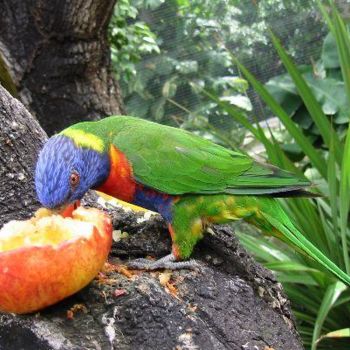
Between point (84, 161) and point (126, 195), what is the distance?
163 mm

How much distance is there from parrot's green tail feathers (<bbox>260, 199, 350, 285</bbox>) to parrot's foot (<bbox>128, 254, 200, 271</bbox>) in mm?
234

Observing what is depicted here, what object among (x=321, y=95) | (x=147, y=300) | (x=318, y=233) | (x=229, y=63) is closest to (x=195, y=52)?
(x=229, y=63)

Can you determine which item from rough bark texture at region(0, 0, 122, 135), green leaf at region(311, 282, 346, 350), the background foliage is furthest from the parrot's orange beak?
the background foliage

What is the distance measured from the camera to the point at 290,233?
1287 millimetres

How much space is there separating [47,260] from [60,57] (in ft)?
4.49

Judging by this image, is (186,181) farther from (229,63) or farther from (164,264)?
(229,63)

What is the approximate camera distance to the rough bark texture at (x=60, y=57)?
2031 mm

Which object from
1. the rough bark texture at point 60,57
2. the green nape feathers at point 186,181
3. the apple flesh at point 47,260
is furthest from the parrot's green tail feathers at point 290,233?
the rough bark texture at point 60,57

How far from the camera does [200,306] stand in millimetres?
1024

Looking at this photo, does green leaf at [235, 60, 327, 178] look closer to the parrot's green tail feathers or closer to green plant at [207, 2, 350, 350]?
green plant at [207, 2, 350, 350]

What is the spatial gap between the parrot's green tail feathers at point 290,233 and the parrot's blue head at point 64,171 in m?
0.40

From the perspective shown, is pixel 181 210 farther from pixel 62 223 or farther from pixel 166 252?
pixel 62 223

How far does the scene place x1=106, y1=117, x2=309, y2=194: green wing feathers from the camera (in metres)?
1.23

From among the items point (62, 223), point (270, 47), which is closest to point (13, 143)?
point (62, 223)
